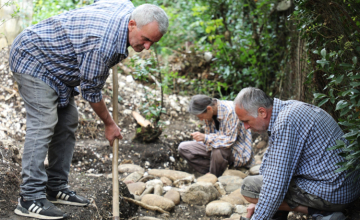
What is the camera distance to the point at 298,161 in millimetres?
2502

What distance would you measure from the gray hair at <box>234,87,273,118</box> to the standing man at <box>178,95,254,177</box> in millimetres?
2001

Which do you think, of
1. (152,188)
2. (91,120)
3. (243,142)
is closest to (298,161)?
(152,188)

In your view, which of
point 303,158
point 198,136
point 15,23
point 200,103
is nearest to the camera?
point 303,158

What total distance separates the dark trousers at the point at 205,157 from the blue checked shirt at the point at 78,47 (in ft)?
8.64

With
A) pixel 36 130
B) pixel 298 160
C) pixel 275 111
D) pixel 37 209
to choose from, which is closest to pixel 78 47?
pixel 36 130

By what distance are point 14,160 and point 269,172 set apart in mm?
2535

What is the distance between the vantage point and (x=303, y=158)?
2.53 m

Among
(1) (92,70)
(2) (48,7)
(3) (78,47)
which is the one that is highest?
(2) (48,7)

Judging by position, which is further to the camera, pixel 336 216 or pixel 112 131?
pixel 112 131

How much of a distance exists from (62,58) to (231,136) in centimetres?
280

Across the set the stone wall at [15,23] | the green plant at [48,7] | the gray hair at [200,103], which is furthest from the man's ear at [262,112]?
the green plant at [48,7]

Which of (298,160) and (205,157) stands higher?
(298,160)

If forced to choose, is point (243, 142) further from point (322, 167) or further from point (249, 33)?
point (249, 33)

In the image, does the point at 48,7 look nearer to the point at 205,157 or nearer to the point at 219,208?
the point at 205,157
